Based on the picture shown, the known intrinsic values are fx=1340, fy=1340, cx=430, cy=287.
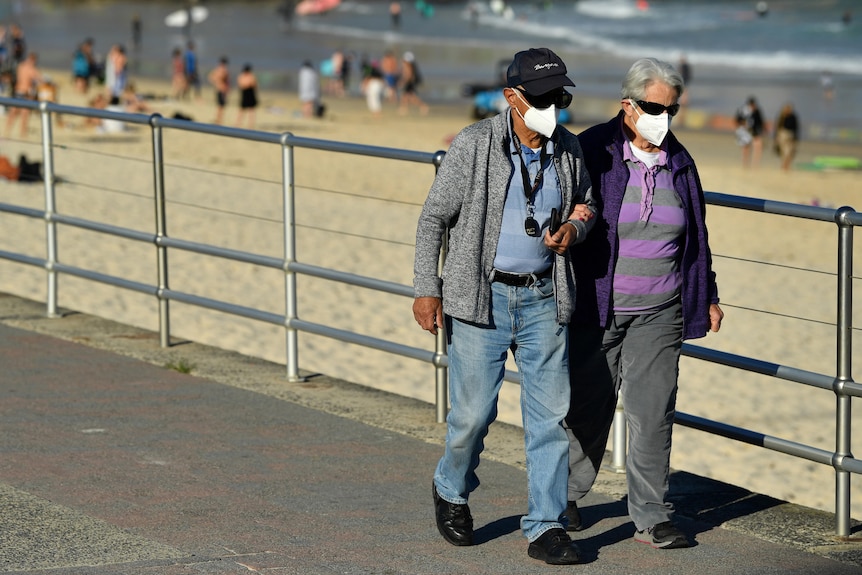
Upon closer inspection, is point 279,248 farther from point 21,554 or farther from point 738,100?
point 738,100

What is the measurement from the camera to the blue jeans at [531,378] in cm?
447

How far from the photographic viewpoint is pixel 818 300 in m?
13.9

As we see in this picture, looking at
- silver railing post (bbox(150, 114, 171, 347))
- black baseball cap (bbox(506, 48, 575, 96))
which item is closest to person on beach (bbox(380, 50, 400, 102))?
silver railing post (bbox(150, 114, 171, 347))

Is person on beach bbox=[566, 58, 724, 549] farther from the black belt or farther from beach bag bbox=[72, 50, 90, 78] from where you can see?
beach bag bbox=[72, 50, 90, 78]

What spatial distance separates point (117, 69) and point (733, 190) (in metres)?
16.9

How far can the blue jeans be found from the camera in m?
4.47

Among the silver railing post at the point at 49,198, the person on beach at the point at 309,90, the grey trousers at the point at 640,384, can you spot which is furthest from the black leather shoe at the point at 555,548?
the person on beach at the point at 309,90

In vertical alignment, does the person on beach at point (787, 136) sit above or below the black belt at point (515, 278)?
below

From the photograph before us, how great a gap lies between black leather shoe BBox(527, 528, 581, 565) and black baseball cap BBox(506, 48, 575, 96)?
1.48 metres

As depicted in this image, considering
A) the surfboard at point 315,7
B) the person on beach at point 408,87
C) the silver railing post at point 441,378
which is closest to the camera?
the silver railing post at point 441,378

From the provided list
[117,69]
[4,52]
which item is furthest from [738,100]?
[4,52]

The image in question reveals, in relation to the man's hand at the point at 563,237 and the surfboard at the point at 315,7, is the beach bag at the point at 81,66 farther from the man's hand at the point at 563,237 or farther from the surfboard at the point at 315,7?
the surfboard at the point at 315,7

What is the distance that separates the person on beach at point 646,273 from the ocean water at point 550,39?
97.9 ft

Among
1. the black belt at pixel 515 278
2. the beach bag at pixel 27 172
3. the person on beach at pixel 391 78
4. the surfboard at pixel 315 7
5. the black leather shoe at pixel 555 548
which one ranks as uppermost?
the surfboard at pixel 315 7
